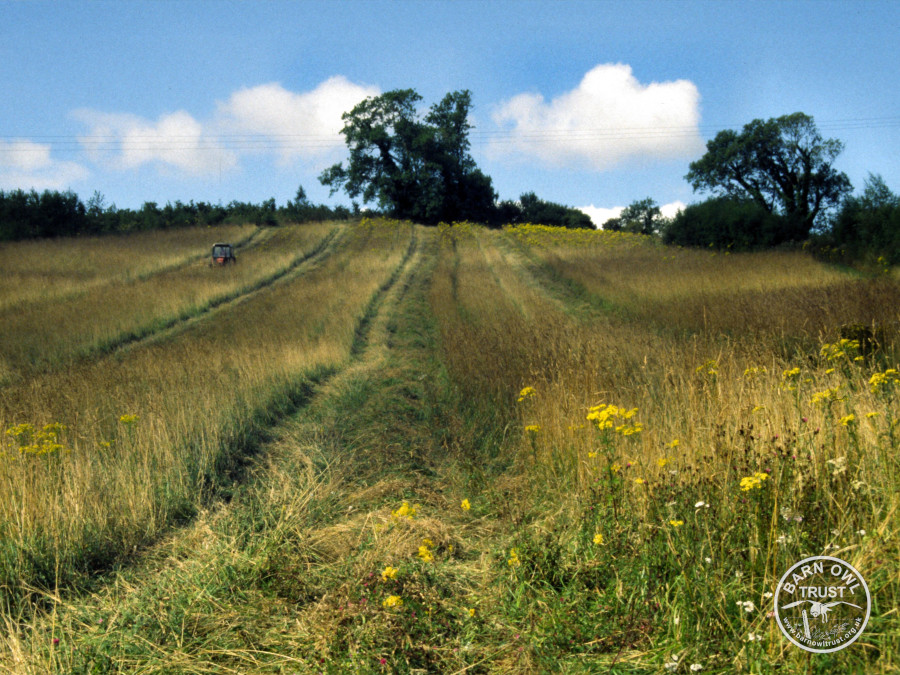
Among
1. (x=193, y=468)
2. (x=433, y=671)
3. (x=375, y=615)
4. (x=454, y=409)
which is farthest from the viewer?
(x=454, y=409)

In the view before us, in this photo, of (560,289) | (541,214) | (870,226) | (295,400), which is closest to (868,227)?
(870,226)

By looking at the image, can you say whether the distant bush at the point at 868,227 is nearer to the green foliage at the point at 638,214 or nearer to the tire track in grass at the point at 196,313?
the tire track in grass at the point at 196,313

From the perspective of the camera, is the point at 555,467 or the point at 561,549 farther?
the point at 555,467

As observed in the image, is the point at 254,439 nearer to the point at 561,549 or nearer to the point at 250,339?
the point at 561,549

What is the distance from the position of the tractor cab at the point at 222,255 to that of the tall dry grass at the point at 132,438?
16337mm

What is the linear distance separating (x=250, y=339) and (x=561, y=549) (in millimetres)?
9823

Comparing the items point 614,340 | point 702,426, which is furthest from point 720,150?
point 702,426

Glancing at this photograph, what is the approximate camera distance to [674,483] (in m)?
3.71

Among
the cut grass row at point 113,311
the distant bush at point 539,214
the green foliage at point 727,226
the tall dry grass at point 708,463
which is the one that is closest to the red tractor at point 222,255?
the cut grass row at point 113,311

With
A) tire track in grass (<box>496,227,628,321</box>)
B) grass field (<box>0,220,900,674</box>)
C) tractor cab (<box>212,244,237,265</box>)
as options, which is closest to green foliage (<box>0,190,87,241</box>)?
tractor cab (<box>212,244,237,265</box>)

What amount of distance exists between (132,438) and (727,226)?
27.5m

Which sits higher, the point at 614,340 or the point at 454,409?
the point at 614,340

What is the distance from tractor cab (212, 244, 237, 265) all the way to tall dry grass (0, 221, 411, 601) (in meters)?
16.3

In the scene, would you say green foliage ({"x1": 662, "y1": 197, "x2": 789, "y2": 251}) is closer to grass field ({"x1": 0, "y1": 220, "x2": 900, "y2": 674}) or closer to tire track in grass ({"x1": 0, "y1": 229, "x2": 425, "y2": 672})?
grass field ({"x1": 0, "y1": 220, "x2": 900, "y2": 674})
